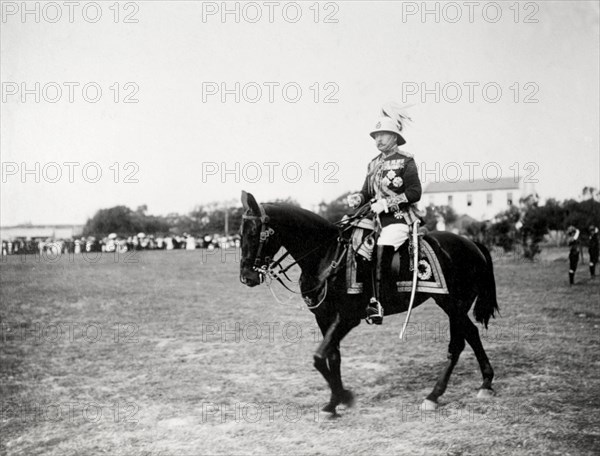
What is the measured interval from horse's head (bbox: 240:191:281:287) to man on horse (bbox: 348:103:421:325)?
0.65m

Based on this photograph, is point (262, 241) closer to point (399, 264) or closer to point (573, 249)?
point (399, 264)

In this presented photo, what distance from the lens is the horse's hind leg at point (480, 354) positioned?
4.83 m

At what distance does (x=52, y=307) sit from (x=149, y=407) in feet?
28.6

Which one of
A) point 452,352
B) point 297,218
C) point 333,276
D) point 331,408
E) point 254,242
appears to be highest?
point 297,218

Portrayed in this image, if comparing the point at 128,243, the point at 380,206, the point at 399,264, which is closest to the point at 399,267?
the point at 399,264

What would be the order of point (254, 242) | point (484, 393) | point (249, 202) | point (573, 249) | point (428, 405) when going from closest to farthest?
point (249, 202) → point (254, 242) → point (428, 405) → point (484, 393) → point (573, 249)

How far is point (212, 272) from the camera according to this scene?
24.0 metres

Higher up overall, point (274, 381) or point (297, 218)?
point (297, 218)

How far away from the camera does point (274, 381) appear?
771cm

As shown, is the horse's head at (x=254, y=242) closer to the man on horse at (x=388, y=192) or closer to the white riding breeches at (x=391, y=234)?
the man on horse at (x=388, y=192)

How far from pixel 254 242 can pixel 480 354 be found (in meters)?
2.74

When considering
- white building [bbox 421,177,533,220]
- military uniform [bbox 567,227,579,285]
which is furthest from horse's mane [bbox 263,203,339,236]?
military uniform [bbox 567,227,579,285]

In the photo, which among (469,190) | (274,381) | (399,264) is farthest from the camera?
(469,190)

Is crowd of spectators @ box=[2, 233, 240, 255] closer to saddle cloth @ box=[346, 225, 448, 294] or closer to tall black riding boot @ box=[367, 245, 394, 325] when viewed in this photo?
saddle cloth @ box=[346, 225, 448, 294]
